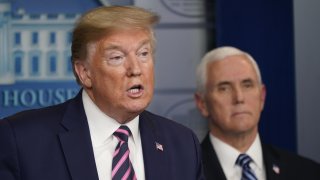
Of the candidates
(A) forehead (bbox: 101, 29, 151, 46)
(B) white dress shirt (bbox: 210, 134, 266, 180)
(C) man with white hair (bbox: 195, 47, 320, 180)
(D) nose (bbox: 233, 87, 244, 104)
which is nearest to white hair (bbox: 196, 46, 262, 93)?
(C) man with white hair (bbox: 195, 47, 320, 180)

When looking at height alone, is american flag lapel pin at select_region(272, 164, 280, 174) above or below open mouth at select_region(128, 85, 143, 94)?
below

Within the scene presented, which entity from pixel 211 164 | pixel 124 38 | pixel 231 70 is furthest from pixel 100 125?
pixel 231 70

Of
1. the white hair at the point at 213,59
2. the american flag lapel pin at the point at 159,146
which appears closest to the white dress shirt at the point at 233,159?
the white hair at the point at 213,59

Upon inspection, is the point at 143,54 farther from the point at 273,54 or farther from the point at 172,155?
the point at 273,54

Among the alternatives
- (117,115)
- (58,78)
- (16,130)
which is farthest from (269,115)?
(16,130)

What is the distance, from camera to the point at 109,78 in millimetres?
1779

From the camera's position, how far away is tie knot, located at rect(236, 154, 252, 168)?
2.64 metres

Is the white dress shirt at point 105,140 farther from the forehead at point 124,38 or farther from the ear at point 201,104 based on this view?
the ear at point 201,104

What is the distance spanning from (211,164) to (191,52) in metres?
0.61

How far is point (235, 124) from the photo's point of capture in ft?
8.77

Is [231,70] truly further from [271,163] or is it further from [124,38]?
A: [124,38]

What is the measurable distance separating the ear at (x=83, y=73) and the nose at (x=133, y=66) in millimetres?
148

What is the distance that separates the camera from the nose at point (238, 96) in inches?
105

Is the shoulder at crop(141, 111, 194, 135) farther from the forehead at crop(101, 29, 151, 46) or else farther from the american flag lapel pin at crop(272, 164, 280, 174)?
the american flag lapel pin at crop(272, 164, 280, 174)
